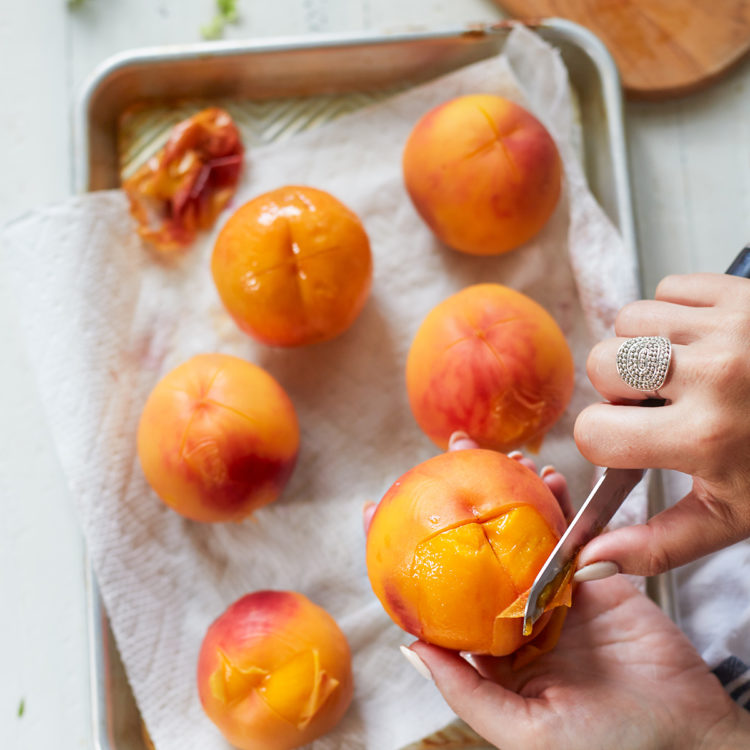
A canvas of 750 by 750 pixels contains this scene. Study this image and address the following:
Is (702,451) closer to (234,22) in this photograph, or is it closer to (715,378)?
(715,378)

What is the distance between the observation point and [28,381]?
3.45ft

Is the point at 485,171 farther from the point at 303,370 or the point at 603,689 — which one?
the point at 603,689

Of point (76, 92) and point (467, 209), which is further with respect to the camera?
point (76, 92)

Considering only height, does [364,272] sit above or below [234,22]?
below

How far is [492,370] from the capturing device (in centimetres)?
82

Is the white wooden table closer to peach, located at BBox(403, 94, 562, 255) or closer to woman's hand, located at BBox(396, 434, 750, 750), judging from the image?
peach, located at BBox(403, 94, 562, 255)

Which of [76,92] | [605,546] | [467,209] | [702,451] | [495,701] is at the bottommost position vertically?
[495,701]

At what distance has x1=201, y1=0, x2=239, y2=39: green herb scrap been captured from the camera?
111cm

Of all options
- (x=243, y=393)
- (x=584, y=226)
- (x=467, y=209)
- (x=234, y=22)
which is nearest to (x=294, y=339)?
(x=243, y=393)

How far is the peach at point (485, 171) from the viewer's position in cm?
90

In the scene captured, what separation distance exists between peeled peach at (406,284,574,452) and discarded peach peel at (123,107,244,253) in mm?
360

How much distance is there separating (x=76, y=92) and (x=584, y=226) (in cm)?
70

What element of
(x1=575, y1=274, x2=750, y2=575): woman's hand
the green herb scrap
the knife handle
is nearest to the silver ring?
(x1=575, y1=274, x2=750, y2=575): woman's hand

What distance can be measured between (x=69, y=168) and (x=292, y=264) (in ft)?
1.40
